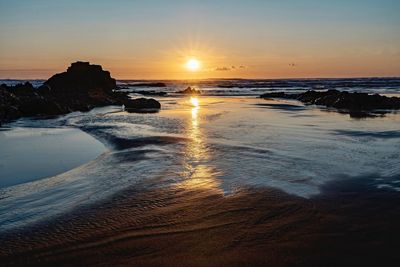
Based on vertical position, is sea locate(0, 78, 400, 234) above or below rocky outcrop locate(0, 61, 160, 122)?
below

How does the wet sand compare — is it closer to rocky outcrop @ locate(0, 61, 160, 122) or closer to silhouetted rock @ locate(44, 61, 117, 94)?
rocky outcrop @ locate(0, 61, 160, 122)

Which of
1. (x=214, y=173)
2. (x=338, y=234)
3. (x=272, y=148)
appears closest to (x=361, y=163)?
(x=272, y=148)

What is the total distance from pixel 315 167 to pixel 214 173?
91.0 inches

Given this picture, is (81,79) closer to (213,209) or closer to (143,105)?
(143,105)

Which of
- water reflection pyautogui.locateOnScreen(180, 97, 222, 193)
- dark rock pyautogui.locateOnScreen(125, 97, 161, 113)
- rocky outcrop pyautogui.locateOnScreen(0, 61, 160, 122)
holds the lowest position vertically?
water reflection pyautogui.locateOnScreen(180, 97, 222, 193)

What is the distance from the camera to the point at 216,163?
9.77m

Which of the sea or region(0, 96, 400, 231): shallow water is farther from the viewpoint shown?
the sea

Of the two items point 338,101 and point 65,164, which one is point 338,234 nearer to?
point 65,164

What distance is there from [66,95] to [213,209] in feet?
102

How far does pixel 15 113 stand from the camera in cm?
2169

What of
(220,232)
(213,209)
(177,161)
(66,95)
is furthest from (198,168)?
(66,95)

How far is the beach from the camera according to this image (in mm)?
4852

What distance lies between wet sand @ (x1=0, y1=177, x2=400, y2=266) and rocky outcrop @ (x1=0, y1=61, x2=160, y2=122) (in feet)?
52.2

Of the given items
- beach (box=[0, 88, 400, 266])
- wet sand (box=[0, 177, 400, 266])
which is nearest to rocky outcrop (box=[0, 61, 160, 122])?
beach (box=[0, 88, 400, 266])
